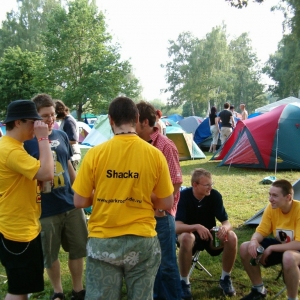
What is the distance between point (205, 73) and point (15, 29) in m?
21.3

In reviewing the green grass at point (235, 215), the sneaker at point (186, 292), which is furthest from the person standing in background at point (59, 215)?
the sneaker at point (186, 292)

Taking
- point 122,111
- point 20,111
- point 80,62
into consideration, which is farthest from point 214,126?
point 80,62

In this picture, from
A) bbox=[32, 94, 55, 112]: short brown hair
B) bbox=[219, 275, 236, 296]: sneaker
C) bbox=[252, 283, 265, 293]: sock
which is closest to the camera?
bbox=[32, 94, 55, 112]: short brown hair

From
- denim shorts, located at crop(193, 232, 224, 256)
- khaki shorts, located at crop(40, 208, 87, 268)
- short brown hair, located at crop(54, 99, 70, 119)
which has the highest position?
short brown hair, located at crop(54, 99, 70, 119)

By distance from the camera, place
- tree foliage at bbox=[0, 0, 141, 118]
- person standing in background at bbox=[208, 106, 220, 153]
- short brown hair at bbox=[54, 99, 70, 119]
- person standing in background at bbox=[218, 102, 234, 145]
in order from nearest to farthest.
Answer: short brown hair at bbox=[54, 99, 70, 119] < person standing in background at bbox=[218, 102, 234, 145] < person standing in background at bbox=[208, 106, 220, 153] < tree foliage at bbox=[0, 0, 141, 118]

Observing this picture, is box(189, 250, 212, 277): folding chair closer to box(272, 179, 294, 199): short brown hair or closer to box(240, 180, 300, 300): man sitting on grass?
box(240, 180, 300, 300): man sitting on grass

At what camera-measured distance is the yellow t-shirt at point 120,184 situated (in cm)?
229

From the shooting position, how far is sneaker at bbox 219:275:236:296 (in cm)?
375

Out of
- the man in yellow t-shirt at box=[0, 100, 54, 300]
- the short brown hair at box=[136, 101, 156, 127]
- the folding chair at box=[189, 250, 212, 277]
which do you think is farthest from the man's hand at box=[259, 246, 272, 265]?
the man in yellow t-shirt at box=[0, 100, 54, 300]

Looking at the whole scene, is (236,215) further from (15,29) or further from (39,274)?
(15,29)

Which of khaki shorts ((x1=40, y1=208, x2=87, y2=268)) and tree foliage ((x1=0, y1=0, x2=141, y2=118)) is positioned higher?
tree foliage ((x1=0, y1=0, x2=141, y2=118))

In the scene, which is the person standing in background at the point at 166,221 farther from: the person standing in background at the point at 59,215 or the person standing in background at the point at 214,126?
the person standing in background at the point at 214,126

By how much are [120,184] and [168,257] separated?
108 cm

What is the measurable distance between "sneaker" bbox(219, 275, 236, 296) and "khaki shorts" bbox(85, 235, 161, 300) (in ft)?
5.34
